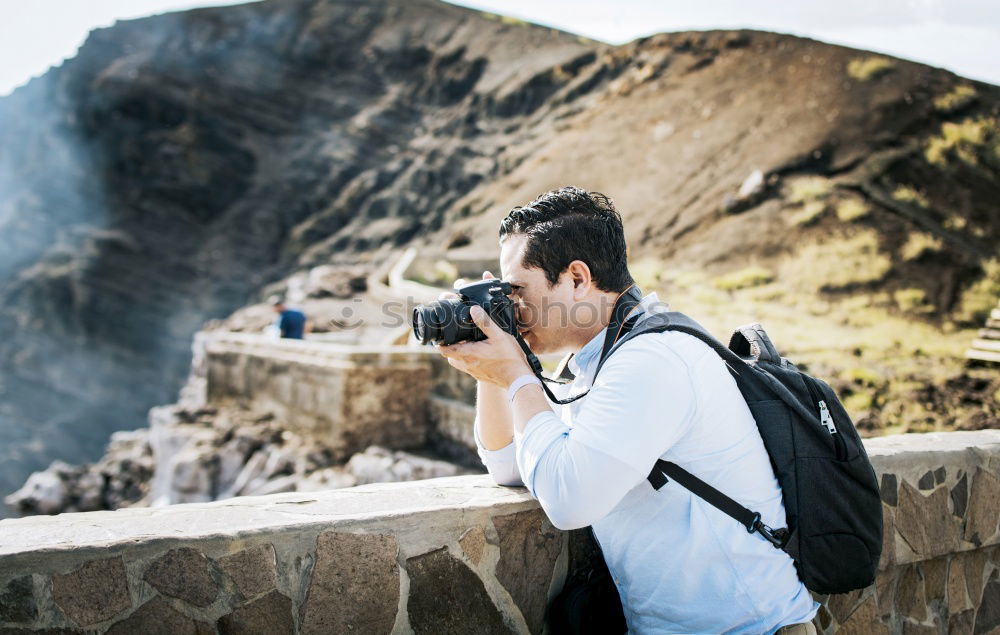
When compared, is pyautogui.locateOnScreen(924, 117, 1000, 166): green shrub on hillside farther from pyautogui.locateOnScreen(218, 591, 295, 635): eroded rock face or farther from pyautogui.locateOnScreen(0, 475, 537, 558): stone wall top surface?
pyautogui.locateOnScreen(218, 591, 295, 635): eroded rock face

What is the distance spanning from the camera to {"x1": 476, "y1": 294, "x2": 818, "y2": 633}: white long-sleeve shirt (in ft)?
5.08

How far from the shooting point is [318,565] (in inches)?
70.3

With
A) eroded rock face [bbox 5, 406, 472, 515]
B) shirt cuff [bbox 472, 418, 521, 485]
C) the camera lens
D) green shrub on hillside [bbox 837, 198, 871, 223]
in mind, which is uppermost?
green shrub on hillside [bbox 837, 198, 871, 223]

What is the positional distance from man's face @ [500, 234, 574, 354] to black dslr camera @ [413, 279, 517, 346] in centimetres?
4

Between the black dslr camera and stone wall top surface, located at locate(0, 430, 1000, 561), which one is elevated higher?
the black dslr camera

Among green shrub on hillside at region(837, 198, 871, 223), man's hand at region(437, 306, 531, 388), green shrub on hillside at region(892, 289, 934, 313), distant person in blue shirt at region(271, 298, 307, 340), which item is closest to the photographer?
man's hand at region(437, 306, 531, 388)

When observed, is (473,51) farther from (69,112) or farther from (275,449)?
(275,449)

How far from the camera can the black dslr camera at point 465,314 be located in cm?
190

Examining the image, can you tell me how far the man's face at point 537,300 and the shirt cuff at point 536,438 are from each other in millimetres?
302

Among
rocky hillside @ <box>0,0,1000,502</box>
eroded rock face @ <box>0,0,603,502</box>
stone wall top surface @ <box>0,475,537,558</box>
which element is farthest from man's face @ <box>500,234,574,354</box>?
eroded rock face @ <box>0,0,603,502</box>

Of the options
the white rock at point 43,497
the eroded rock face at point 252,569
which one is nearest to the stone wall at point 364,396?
the white rock at point 43,497

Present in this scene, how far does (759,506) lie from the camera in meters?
1.68

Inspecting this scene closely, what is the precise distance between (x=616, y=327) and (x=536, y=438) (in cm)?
37

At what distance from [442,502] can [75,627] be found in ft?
2.88
